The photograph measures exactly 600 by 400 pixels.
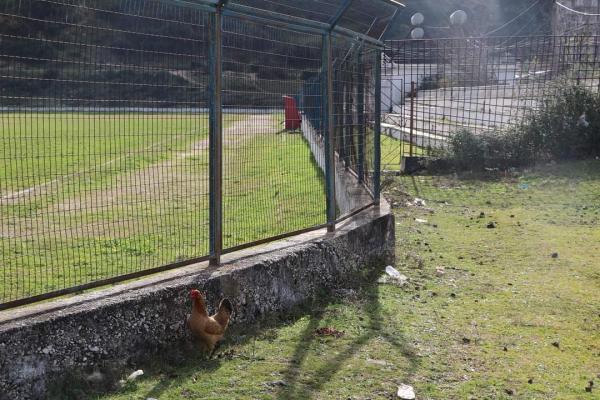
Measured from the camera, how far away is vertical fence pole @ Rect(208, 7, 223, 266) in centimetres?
467

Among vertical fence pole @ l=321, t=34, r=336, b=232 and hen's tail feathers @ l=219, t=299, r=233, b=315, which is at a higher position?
vertical fence pole @ l=321, t=34, r=336, b=232

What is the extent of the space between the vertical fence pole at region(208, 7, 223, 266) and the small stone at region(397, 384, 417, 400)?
1562 millimetres

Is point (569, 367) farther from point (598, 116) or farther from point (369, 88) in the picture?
point (598, 116)

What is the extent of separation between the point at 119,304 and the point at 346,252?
2.42m

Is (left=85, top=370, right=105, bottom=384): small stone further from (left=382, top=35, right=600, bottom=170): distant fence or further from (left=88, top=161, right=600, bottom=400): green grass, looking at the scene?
(left=382, top=35, right=600, bottom=170): distant fence

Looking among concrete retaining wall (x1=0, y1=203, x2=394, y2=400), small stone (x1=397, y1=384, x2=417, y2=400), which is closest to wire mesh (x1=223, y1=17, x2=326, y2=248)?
concrete retaining wall (x1=0, y1=203, x2=394, y2=400)

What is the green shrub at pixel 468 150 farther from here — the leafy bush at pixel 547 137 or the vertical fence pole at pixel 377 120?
the vertical fence pole at pixel 377 120

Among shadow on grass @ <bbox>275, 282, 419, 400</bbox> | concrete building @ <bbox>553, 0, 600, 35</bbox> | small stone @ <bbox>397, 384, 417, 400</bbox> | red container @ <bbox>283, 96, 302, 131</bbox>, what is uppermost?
concrete building @ <bbox>553, 0, 600, 35</bbox>

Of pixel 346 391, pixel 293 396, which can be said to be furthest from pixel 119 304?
pixel 346 391

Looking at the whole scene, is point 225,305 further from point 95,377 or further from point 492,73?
point 492,73

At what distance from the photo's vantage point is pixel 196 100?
15.4 ft

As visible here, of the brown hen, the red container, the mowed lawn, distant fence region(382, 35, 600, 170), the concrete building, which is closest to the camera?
the brown hen

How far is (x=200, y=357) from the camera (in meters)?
4.29

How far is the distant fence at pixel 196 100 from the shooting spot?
153 inches
